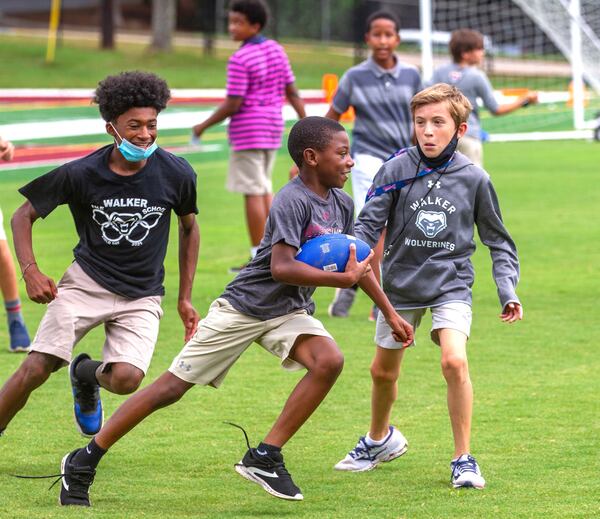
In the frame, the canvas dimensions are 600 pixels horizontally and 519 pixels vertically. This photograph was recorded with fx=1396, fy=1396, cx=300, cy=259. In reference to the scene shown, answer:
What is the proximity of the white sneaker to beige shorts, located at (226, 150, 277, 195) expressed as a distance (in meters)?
5.89

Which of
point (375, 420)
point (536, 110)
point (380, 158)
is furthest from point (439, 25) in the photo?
point (375, 420)

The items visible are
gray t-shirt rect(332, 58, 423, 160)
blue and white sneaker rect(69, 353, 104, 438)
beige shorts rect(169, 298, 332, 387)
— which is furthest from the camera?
gray t-shirt rect(332, 58, 423, 160)

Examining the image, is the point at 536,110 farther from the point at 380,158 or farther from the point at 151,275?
the point at 151,275

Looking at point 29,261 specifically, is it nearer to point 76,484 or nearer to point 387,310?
point 76,484

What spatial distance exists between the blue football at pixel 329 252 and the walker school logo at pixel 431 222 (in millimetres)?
608

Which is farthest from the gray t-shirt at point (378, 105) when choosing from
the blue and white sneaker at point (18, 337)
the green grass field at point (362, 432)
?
the blue and white sneaker at point (18, 337)

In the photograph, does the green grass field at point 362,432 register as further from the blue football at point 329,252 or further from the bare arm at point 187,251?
the blue football at point 329,252

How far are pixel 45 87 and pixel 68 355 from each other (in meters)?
34.6

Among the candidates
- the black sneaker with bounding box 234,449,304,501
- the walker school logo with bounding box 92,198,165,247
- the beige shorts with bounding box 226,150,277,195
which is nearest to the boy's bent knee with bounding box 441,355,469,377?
the black sneaker with bounding box 234,449,304,501

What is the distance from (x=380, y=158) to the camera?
33.6 feet

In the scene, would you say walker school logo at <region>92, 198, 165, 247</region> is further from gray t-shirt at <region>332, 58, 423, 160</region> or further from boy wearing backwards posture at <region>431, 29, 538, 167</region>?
boy wearing backwards posture at <region>431, 29, 538, 167</region>

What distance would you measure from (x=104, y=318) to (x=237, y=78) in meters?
5.98

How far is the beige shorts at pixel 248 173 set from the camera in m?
11.9

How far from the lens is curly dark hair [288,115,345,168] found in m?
5.59
